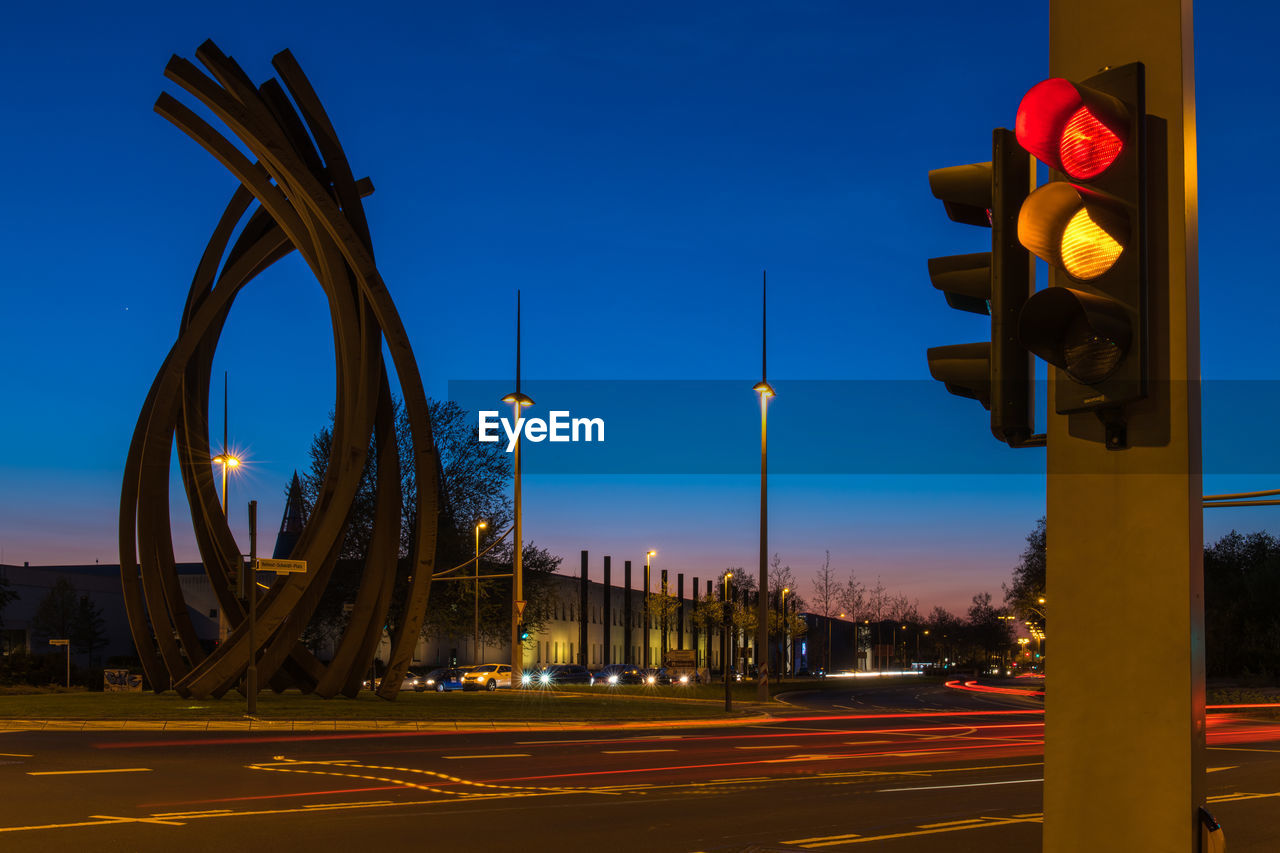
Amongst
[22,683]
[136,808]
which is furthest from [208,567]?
[22,683]

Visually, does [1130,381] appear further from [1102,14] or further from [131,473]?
[131,473]

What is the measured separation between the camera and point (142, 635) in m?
32.9

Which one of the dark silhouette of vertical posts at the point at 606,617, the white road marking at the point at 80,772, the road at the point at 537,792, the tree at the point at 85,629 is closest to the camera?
the road at the point at 537,792

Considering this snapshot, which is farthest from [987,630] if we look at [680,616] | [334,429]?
[334,429]

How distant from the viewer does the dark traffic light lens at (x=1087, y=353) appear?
3.62 meters

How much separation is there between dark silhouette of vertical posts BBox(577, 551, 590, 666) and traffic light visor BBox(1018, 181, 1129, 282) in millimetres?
88837

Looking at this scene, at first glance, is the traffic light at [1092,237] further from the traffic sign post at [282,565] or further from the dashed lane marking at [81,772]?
the traffic sign post at [282,565]

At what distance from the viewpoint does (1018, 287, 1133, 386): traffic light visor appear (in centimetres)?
361

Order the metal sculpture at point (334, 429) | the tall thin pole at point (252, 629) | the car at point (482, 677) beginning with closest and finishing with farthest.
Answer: the tall thin pole at point (252, 629) → the metal sculpture at point (334, 429) → the car at point (482, 677)

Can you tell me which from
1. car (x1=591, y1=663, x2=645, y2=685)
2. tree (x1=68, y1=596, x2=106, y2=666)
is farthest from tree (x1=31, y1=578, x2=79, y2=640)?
car (x1=591, y1=663, x2=645, y2=685)

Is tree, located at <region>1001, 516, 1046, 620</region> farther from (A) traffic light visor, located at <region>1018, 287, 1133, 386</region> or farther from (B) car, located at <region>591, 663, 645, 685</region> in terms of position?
(A) traffic light visor, located at <region>1018, 287, 1133, 386</region>

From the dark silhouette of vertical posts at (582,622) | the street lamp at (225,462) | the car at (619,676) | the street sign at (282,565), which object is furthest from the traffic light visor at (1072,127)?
the dark silhouette of vertical posts at (582,622)

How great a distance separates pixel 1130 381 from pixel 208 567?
3191 centimetres

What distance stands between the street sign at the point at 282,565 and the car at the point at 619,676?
126 feet
